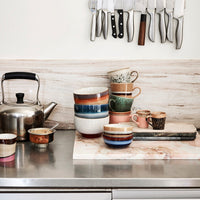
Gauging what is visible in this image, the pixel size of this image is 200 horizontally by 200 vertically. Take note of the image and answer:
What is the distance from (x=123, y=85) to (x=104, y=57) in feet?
0.75

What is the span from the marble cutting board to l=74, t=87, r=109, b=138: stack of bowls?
0.06 meters

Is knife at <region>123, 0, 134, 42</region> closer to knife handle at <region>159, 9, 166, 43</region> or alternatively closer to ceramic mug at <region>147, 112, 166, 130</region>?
knife handle at <region>159, 9, 166, 43</region>

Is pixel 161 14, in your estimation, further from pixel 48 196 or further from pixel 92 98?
pixel 48 196

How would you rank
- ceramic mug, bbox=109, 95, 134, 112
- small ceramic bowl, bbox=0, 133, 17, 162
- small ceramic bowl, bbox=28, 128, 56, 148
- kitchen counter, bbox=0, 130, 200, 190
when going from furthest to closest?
ceramic mug, bbox=109, 95, 134, 112 < small ceramic bowl, bbox=28, 128, 56, 148 < small ceramic bowl, bbox=0, 133, 17, 162 < kitchen counter, bbox=0, 130, 200, 190

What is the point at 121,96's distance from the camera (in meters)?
1.60

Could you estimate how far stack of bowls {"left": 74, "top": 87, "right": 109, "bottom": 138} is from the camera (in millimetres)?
1436

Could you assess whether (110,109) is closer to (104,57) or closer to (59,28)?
(104,57)

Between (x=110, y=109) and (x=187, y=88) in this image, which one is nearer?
(x=110, y=109)

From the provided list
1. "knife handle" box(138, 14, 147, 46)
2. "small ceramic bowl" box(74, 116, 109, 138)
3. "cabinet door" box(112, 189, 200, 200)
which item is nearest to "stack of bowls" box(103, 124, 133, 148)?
"small ceramic bowl" box(74, 116, 109, 138)

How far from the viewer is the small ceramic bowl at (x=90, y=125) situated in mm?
1439

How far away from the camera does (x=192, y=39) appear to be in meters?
1.72

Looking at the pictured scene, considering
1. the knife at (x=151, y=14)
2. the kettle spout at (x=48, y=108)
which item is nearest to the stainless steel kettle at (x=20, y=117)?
the kettle spout at (x=48, y=108)

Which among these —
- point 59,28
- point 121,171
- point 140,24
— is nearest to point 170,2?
point 140,24

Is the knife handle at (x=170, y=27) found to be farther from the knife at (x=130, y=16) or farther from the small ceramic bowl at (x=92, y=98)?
the small ceramic bowl at (x=92, y=98)
